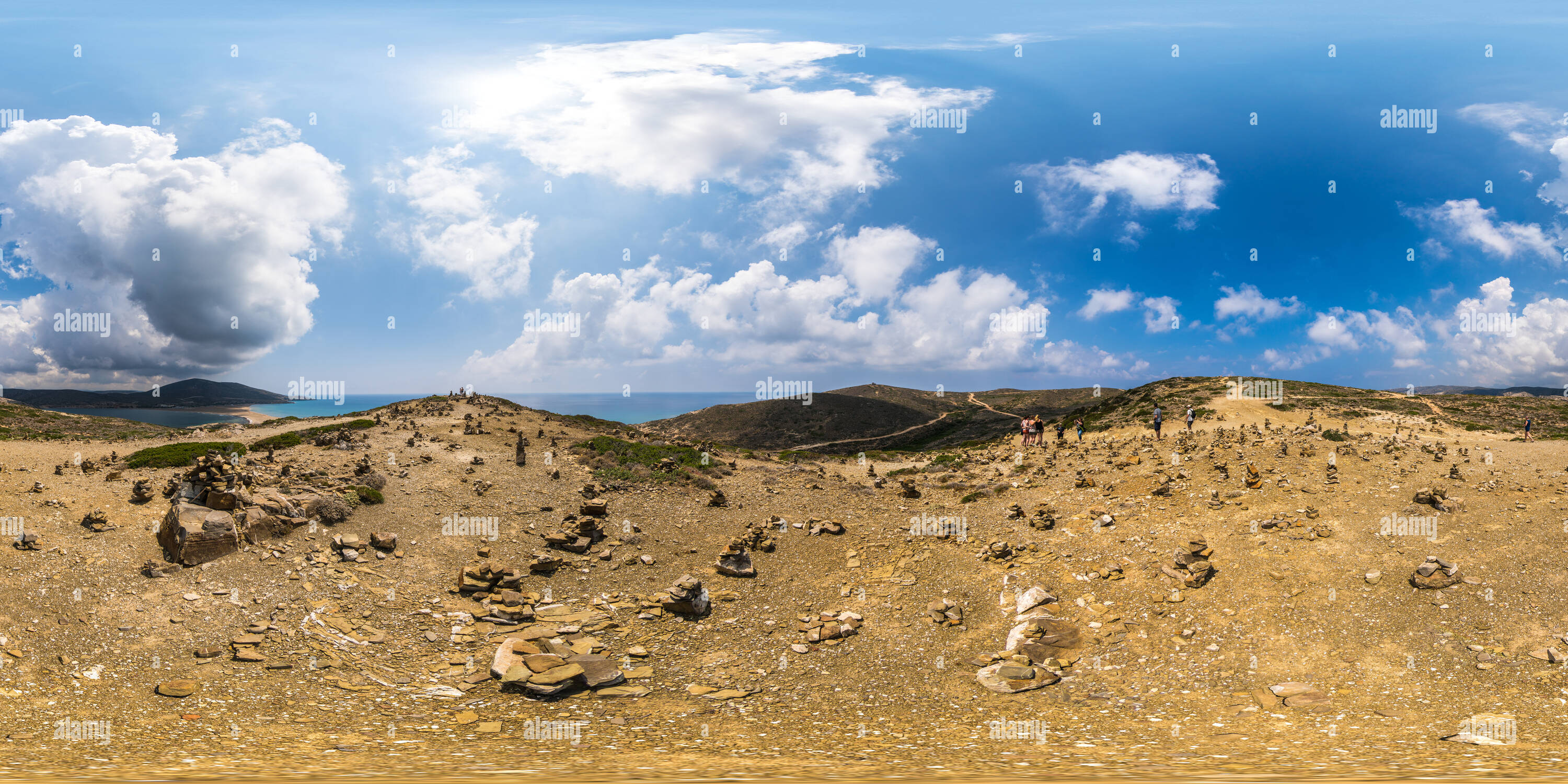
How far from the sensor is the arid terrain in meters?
10.1

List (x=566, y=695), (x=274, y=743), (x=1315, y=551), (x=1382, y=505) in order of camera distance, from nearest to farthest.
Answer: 1. (x=274, y=743)
2. (x=566, y=695)
3. (x=1315, y=551)
4. (x=1382, y=505)

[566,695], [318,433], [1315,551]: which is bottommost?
[566,695]

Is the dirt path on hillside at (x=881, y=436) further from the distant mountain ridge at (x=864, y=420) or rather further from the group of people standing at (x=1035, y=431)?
the group of people standing at (x=1035, y=431)

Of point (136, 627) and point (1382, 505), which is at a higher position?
point (1382, 505)

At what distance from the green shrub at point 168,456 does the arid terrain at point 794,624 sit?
0.21 meters

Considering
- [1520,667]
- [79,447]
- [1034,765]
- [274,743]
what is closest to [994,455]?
[1520,667]

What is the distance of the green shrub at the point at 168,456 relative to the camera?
74.7 feet

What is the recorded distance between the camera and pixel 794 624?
1576cm

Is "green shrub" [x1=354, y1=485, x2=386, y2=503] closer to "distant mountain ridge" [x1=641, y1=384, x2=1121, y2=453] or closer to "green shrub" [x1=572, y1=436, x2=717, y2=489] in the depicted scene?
"green shrub" [x1=572, y1=436, x2=717, y2=489]

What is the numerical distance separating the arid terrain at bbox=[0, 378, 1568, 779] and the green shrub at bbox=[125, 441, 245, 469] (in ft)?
0.69

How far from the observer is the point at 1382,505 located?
58.4 ft

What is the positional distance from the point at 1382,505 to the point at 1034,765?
1590 cm

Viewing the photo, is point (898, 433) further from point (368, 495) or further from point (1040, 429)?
point (368, 495)

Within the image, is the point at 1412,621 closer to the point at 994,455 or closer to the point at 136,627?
the point at 994,455
